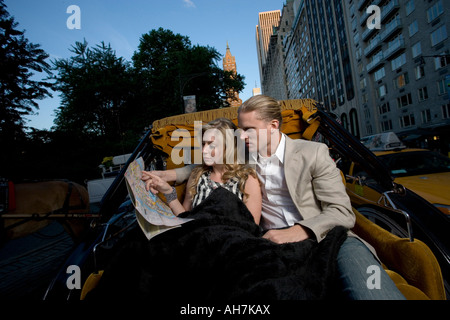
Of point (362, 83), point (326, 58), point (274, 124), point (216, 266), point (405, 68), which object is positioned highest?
point (326, 58)

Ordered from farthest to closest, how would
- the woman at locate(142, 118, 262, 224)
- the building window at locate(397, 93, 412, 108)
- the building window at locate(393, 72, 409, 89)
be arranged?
the building window at locate(397, 93, 412, 108) < the building window at locate(393, 72, 409, 89) < the woman at locate(142, 118, 262, 224)

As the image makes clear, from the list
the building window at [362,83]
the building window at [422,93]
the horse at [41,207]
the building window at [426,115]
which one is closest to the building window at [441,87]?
the building window at [422,93]

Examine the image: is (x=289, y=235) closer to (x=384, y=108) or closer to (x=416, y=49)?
(x=416, y=49)

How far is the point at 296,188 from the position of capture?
6.51 ft

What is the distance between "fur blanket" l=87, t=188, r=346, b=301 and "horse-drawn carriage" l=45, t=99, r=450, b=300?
19.5 inches

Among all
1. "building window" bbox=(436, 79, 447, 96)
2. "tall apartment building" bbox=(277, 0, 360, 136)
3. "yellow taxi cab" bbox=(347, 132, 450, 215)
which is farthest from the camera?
"tall apartment building" bbox=(277, 0, 360, 136)

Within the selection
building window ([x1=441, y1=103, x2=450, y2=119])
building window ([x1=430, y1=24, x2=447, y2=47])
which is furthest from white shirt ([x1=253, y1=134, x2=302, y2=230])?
building window ([x1=441, y1=103, x2=450, y2=119])

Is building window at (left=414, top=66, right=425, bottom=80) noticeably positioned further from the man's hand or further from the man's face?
the man's hand

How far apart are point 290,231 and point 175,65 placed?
24103 millimetres

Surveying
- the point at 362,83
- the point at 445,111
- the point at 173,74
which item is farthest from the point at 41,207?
the point at 362,83

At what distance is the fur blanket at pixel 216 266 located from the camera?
1.23 metres

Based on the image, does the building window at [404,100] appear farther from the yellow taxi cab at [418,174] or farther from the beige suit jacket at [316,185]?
the beige suit jacket at [316,185]

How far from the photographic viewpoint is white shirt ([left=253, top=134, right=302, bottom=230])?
6.77 ft

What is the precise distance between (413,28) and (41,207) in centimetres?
3637
